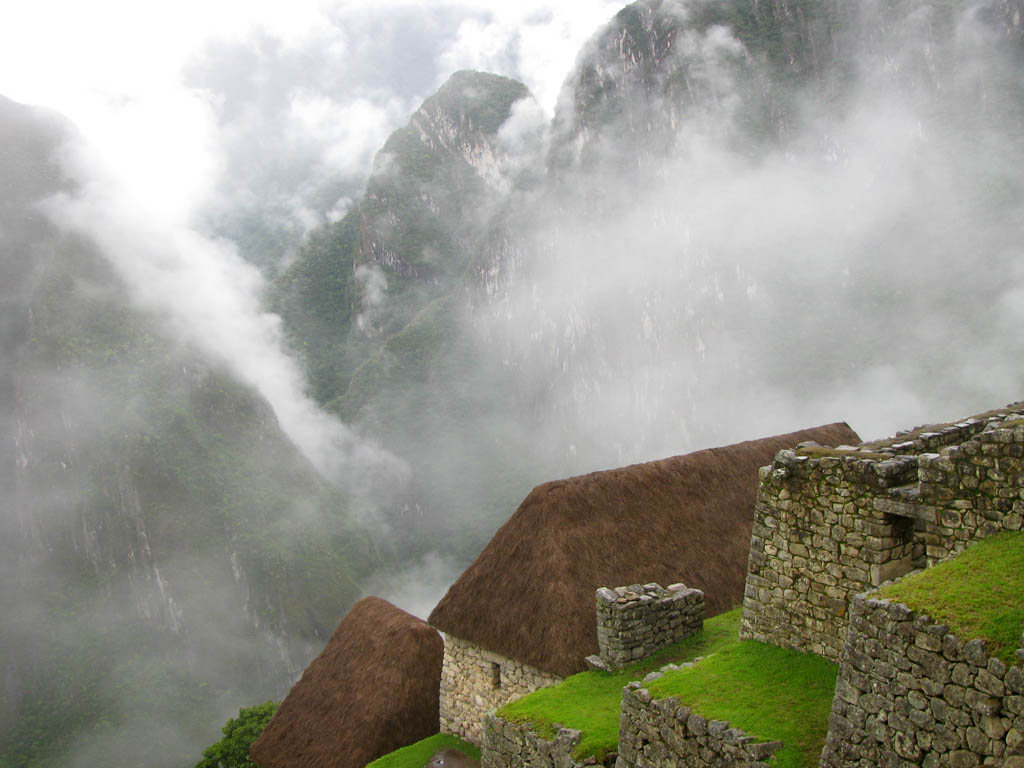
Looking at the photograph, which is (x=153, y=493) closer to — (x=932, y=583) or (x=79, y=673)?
(x=79, y=673)

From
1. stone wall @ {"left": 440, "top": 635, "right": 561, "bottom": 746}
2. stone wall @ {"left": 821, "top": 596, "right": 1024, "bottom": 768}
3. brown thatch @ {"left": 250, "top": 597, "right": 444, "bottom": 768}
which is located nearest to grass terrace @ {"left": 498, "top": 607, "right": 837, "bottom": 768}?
stone wall @ {"left": 821, "top": 596, "right": 1024, "bottom": 768}

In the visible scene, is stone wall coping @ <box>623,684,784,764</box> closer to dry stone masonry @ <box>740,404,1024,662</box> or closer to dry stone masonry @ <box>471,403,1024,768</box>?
dry stone masonry @ <box>471,403,1024,768</box>

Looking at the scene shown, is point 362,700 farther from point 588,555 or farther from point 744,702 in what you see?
point 744,702

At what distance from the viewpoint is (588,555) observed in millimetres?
11742

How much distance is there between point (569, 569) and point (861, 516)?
658 cm

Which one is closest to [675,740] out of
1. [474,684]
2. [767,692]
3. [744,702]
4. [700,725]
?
[700,725]

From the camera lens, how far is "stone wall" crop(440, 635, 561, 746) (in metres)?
11.1

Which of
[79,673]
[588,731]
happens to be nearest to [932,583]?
[588,731]

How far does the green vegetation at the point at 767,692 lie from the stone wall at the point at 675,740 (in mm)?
71

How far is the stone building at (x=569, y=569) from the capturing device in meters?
10.9

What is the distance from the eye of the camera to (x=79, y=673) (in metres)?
67.4

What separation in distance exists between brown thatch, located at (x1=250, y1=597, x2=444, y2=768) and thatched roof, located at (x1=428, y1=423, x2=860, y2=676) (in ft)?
11.9

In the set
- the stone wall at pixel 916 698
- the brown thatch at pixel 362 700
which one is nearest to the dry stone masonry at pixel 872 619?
the stone wall at pixel 916 698

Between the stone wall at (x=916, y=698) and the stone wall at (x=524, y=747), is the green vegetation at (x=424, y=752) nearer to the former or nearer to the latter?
the stone wall at (x=524, y=747)
